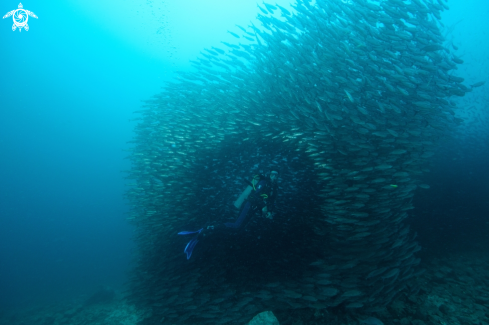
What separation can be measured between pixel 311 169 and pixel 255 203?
1918 millimetres

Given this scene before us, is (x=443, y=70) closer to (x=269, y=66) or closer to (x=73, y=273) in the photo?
(x=269, y=66)

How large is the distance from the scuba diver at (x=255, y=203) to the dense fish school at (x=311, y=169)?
75 cm

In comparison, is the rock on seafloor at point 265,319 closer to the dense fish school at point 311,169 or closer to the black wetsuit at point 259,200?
the dense fish school at point 311,169

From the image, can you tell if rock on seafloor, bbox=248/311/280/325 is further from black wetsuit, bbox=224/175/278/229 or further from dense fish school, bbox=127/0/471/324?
black wetsuit, bbox=224/175/278/229

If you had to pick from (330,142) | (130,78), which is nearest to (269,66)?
(330,142)

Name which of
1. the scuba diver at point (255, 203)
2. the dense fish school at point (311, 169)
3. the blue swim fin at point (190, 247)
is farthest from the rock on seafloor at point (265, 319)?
the blue swim fin at point (190, 247)

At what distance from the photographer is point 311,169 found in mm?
6746

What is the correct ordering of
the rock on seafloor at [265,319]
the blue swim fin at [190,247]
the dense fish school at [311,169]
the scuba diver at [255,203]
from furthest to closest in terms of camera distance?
the blue swim fin at [190,247]
the scuba diver at [255,203]
the dense fish school at [311,169]
the rock on seafloor at [265,319]

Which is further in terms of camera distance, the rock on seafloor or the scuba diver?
the scuba diver

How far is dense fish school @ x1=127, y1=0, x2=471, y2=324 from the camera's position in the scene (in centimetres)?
554

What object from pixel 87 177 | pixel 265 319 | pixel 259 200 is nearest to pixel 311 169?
pixel 259 200

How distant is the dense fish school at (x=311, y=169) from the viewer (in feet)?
18.2

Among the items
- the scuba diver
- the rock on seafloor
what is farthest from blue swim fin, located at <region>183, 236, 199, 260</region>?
the rock on seafloor

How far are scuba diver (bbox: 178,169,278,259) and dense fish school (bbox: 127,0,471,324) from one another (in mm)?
752
